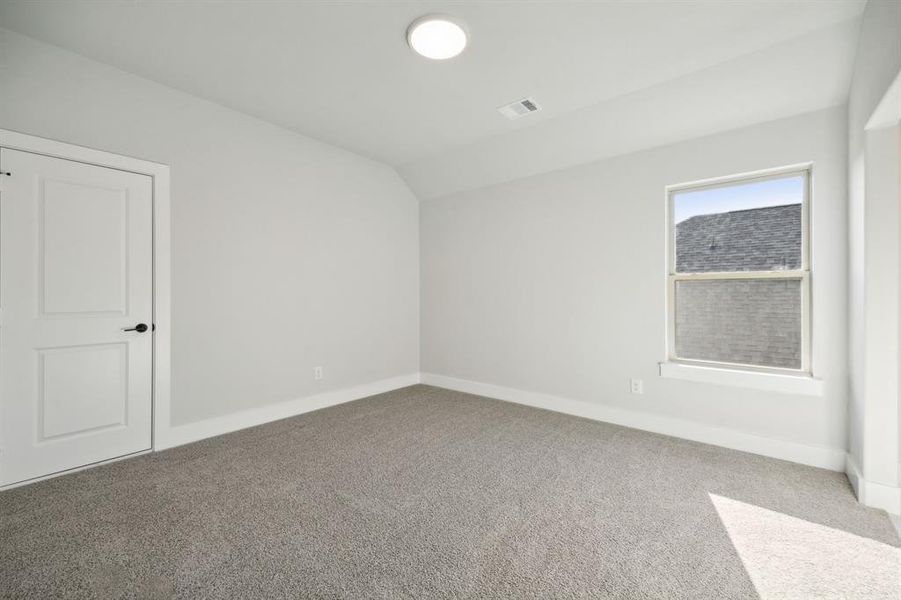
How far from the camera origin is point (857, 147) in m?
2.36

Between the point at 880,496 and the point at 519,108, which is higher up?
the point at 519,108

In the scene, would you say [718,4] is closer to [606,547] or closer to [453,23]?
[453,23]

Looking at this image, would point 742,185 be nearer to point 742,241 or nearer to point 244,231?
point 742,241

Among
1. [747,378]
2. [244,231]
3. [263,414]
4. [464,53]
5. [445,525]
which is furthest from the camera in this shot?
[263,414]

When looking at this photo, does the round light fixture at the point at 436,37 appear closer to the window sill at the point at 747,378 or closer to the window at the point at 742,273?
the window at the point at 742,273

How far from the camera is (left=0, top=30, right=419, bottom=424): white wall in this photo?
263 centimetres

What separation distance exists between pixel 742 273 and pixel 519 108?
220 centimetres

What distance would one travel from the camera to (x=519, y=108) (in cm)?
323

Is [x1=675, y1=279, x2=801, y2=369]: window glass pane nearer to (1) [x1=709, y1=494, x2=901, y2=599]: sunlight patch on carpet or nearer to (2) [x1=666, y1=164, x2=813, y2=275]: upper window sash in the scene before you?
(2) [x1=666, y1=164, x2=813, y2=275]: upper window sash

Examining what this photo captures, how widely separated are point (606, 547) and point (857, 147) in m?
2.75

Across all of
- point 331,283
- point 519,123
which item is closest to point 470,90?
point 519,123

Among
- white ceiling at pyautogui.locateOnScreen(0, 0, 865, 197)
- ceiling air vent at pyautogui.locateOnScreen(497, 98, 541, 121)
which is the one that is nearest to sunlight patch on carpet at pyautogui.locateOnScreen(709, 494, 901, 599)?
white ceiling at pyautogui.locateOnScreen(0, 0, 865, 197)

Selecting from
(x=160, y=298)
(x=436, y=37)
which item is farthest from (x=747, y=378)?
(x=160, y=298)

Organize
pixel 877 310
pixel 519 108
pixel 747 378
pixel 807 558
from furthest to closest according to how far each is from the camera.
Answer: pixel 519 108 → pixel 747 378 → pixel 877 310 → pixel 807 558
